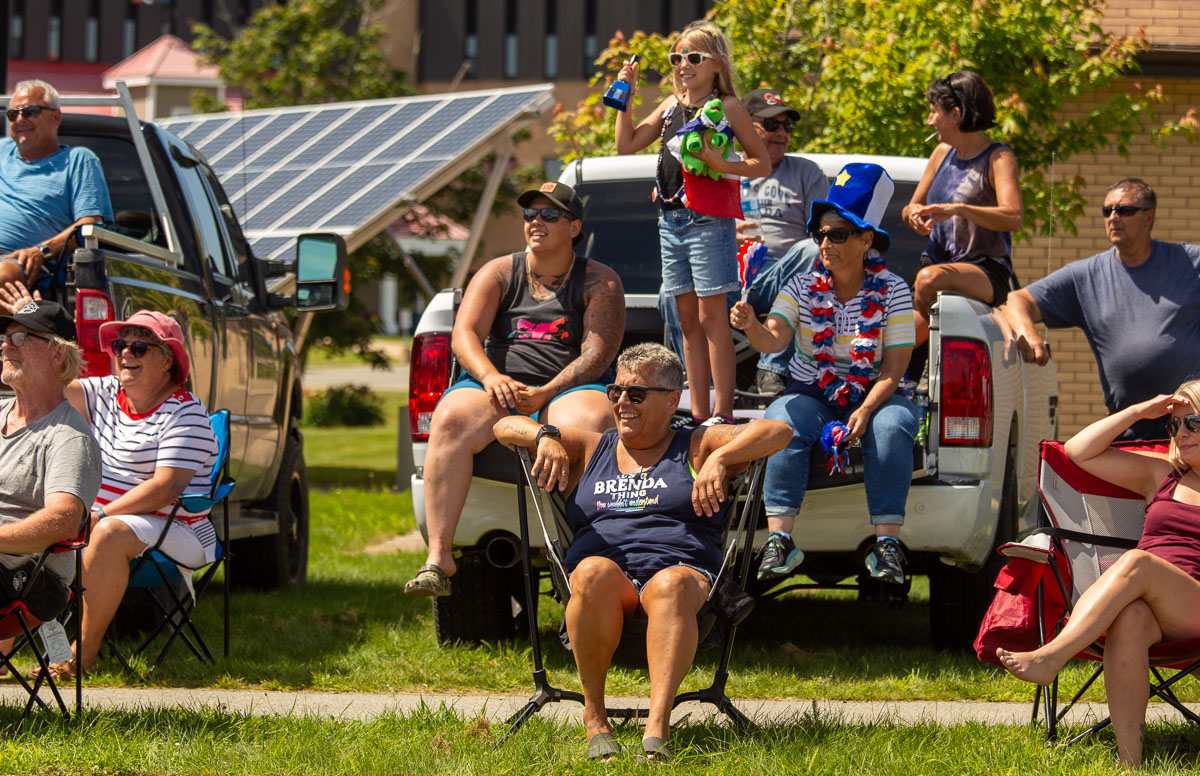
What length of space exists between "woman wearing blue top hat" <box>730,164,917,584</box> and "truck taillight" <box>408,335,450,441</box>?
3.98ft

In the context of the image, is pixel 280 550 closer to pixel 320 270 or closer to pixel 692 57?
pixel 320 270

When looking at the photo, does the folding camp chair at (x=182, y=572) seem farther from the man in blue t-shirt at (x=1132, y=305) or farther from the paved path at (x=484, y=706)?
the man in blue t-shirt at (x=1132, y=305)

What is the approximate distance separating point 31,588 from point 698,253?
113 inches

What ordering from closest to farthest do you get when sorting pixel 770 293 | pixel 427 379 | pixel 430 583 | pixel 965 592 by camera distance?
pixel 430 583 → pixel 427 379 → pixel 965 592 → pixel 770 293

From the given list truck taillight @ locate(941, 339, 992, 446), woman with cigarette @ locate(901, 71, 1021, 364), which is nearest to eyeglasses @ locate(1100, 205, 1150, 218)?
woman with cigarette @ locate(901, 71, 1021, 364)

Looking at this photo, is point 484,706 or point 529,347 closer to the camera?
point 484,706

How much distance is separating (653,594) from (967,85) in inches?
133

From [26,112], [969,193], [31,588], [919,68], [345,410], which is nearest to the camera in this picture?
[31,588]

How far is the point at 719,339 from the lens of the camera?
6.20 m

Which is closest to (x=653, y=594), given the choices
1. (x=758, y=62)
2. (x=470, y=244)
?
(x=758, y=62)

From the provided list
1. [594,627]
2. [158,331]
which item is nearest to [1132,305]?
[594,627]

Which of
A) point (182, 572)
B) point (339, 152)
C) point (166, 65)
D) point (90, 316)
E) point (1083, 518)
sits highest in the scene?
point (166, 65)

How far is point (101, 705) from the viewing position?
541cm

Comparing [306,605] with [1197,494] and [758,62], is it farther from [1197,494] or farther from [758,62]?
[758,62]
